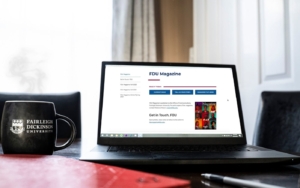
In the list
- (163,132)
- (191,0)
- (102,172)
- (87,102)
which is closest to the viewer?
(102,172)

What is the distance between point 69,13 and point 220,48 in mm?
1125

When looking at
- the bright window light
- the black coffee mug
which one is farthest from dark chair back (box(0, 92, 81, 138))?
the black coffee mug

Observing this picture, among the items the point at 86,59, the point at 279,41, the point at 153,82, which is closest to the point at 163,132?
the point at 153,82

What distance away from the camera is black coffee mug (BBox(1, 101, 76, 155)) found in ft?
1.88

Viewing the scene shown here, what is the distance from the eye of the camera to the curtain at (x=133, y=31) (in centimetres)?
216

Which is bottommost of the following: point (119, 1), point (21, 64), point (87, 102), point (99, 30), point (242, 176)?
point (242, 176)

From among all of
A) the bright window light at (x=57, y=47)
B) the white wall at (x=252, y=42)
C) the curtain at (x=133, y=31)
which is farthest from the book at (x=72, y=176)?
the curtain at (x=133, y=31)

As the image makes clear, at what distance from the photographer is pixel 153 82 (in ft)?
2.89

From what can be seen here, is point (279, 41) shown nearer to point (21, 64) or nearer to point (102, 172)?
point (102, 172)

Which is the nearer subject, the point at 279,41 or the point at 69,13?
the point at 279,41

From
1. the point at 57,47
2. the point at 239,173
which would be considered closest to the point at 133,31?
the point at 57,47

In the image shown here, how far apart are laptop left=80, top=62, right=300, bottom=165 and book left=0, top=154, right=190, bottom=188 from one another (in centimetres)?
36

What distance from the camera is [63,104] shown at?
1.42 meters

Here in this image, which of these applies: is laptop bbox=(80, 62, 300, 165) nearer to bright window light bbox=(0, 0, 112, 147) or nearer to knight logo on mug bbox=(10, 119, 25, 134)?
knight logo on mug bbox=(10, 119, 25, 134)
